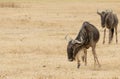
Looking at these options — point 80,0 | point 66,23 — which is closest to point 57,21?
point 66,23

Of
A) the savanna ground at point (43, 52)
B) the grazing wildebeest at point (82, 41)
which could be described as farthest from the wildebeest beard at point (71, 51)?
the savanna ground at point (43, 52)

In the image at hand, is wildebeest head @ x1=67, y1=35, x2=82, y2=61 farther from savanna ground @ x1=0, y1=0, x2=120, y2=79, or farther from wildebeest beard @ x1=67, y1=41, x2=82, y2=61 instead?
savanna ground @ x1=0, y1=0, x2=120, y2=79

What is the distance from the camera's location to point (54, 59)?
19297 millimetres

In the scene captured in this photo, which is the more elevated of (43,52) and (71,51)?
(71,51)

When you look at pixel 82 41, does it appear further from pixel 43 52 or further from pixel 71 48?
pixel 43 52

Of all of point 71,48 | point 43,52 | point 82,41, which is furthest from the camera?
point 43,52

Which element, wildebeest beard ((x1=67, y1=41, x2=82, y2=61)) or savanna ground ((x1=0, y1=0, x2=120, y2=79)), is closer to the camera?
savanna ground ((x1=0, y1=0, x2=120, y2=79))

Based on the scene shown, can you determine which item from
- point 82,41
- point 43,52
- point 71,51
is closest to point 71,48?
point 71,51

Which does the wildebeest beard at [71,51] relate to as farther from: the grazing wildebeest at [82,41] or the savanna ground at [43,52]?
the savanna ground at [43,52]

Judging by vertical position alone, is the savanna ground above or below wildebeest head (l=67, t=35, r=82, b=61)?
below

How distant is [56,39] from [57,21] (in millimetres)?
11286

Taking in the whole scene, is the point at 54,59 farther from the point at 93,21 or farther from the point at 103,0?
the point at 103,0

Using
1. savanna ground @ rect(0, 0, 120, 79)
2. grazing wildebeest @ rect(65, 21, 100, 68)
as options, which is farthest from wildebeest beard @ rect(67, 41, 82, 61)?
savanna ground @ rect(0, 0, 120, 79)

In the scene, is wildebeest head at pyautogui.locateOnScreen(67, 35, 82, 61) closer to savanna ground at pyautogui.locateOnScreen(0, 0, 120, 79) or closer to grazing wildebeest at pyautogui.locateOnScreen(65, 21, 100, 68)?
grazing wildebeest at pyautogui.locateOnScreen(65, 21, 100, 68)
